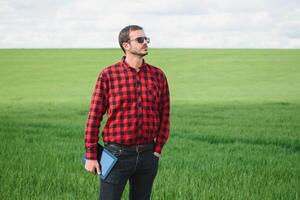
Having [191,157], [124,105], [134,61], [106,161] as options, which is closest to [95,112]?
[124,105]

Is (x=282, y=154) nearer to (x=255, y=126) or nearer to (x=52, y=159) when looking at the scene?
(x=52, y=159)

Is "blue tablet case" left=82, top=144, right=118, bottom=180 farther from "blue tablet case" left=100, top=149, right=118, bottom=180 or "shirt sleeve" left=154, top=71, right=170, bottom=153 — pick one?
"shirt sleeve" left=154, top=71, right=170, bottom=153

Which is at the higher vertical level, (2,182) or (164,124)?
(164,124)

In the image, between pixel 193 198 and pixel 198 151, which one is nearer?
pixel 193 198

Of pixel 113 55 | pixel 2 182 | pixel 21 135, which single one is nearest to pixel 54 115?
pixel 21 135

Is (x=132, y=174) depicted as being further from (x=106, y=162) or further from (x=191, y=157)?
(x=191, y=157)

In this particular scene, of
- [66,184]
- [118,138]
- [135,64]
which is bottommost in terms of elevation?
[66,184]

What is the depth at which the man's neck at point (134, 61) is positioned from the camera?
389 centimetres

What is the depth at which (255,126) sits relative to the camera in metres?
14.5

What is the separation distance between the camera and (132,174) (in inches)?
157

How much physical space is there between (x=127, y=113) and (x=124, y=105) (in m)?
0.06

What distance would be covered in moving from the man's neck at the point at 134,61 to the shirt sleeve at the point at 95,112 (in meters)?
0.23

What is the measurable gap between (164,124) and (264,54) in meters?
53.6
